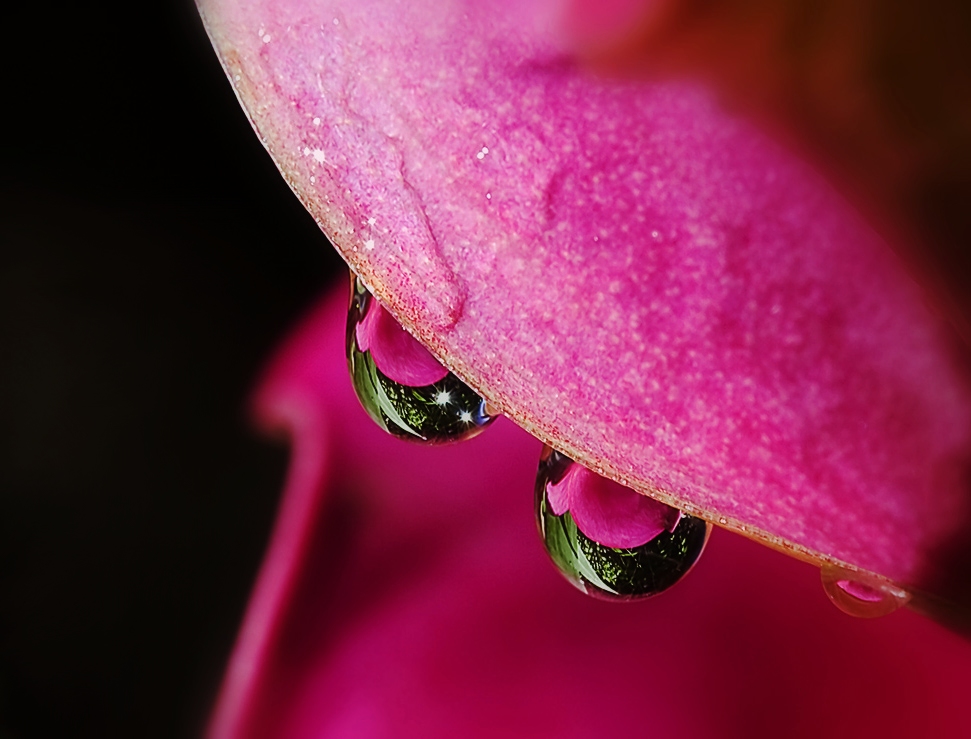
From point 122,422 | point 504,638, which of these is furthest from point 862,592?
point 122,422

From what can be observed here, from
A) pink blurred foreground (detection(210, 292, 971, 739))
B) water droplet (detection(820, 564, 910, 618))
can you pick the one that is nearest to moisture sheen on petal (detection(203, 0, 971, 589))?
water droplet (detection(820, 564, 910, 618))

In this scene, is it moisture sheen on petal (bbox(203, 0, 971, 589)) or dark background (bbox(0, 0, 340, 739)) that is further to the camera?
dark background (bbox(0, 0, 340, 739))

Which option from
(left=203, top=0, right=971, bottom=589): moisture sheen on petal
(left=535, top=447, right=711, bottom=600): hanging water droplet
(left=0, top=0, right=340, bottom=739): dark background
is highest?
(left=203, top=0, right=971, bottom=589): moisture sheen on petal

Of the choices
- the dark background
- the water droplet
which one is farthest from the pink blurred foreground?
the water droplet

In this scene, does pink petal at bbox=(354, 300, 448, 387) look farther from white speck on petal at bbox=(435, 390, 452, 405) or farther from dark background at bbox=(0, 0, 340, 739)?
dark background at bbox=(0, 0, 340, 739)

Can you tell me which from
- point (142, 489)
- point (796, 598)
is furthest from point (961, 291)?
point (142, 489)

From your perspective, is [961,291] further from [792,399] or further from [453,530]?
[453,530]

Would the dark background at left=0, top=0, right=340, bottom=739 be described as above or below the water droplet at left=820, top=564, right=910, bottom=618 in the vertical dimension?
below
